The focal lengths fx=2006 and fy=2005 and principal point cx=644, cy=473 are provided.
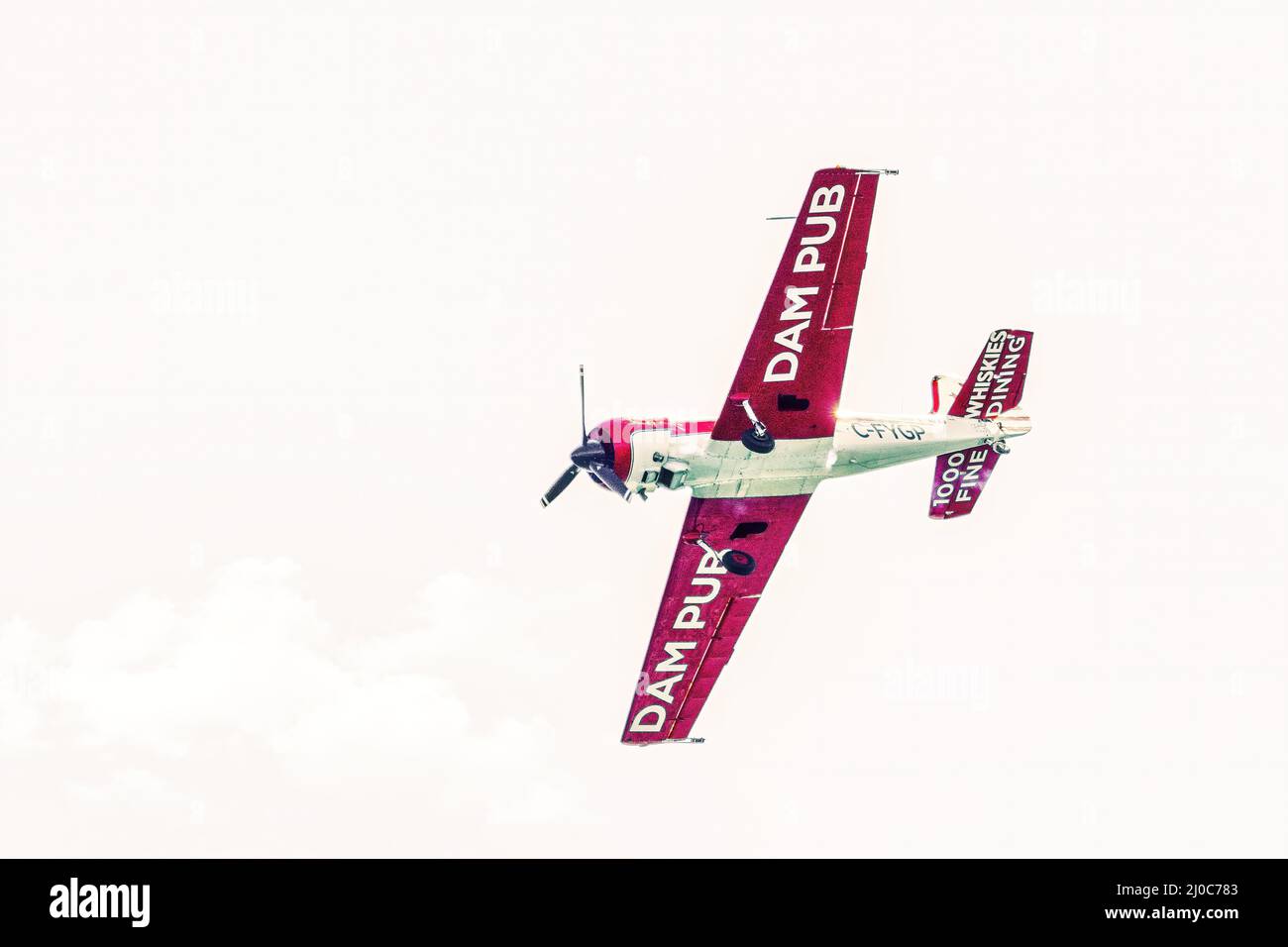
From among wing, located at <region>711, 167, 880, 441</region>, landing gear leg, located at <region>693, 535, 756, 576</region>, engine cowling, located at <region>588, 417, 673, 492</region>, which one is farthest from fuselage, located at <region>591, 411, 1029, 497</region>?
landing gear leg, located at <region>693, 535, 756, 576</region>

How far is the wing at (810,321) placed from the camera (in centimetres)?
3186

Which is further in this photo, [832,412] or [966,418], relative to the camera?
[966,418]

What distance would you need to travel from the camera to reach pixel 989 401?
122 ft

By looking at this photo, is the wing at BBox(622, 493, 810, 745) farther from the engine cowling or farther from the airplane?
the engine cowling

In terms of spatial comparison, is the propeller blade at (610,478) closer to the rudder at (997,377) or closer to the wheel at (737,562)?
the wheel at (737,562)

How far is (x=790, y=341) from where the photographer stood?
32.8 meters

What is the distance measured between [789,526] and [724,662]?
10.9 ft

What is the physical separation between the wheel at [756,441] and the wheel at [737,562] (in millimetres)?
3145

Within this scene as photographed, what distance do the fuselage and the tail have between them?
105 centimetres

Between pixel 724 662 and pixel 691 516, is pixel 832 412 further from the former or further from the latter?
pixel 724 662
